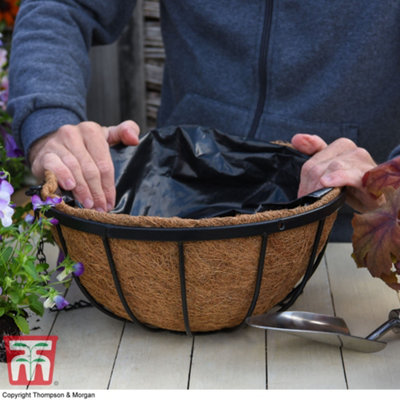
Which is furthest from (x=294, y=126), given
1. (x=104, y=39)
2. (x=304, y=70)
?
(x=104, y=39)

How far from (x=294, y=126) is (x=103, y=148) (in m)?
0.46

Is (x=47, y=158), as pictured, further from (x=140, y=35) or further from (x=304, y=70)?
(x=140, y=35)

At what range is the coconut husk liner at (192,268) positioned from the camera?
692mm

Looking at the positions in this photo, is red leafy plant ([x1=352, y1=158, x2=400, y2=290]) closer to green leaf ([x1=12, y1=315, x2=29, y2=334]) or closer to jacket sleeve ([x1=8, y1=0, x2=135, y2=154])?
green leaf ([x1=12, y1=315, x2=29, y2=334])

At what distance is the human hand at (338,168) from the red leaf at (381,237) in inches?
2.9

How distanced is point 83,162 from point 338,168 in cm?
36

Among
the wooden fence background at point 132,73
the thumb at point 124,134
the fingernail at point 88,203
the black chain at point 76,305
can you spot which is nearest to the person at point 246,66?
the thumb at point 124,134

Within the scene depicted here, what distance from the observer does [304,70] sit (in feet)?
4.03

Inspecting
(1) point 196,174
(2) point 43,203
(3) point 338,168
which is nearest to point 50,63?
(1) point 196,174

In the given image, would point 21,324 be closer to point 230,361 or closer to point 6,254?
point 6,254

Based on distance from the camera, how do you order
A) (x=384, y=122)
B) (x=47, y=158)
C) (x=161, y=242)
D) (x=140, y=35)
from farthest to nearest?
1. (x=140, y=35)
2. (x=384, y=122)
3. (x=47, y=158)
4. (x=161, y=242)

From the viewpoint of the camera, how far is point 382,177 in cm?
79

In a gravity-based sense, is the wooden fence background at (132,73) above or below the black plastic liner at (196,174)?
below

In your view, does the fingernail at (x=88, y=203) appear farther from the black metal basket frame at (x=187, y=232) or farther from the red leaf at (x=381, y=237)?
the red leaf at (x=381, y=237)
